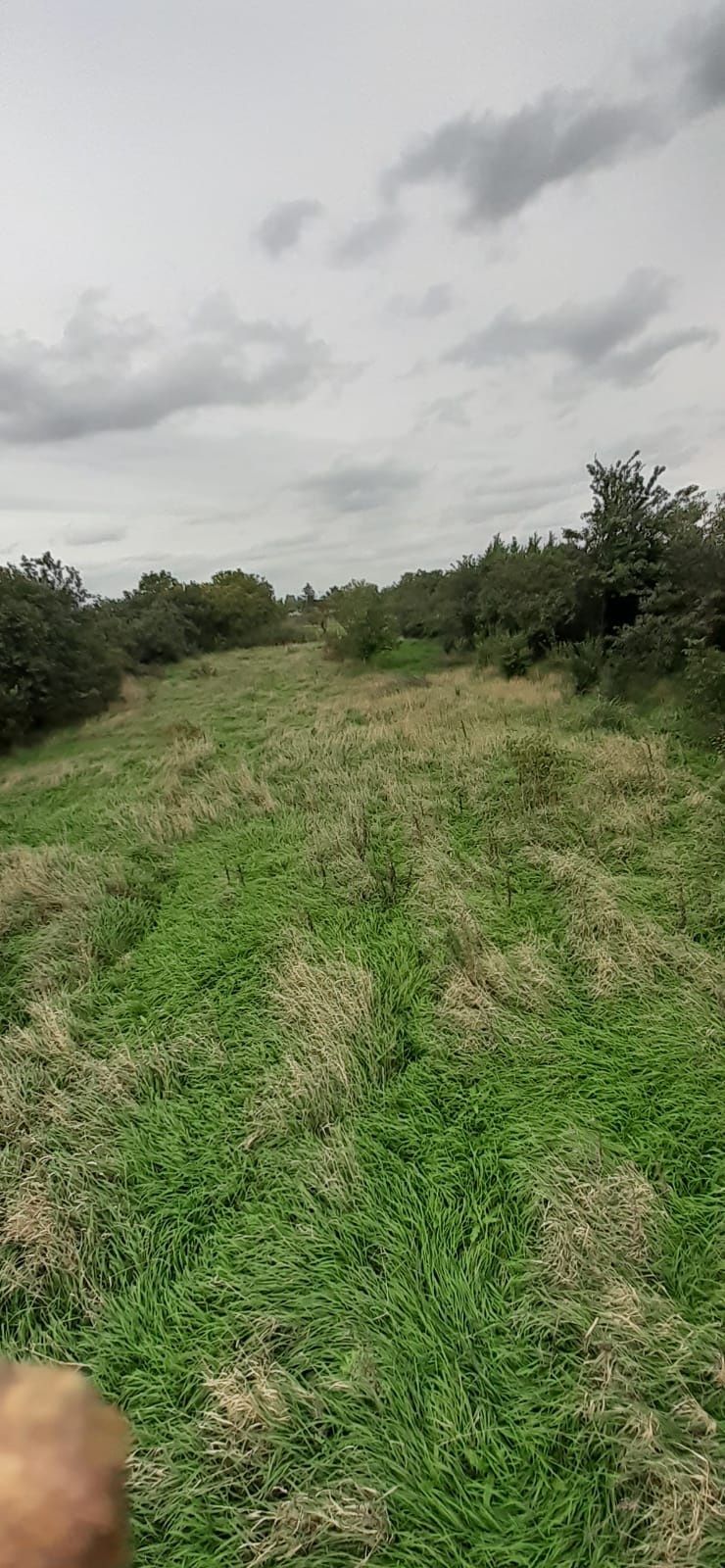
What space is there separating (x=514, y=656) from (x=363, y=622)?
7049 mm

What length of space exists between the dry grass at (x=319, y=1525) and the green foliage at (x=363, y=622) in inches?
839

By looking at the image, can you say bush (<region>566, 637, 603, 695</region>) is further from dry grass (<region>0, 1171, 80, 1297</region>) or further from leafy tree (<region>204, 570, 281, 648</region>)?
leafy tree (<region>204, 570, 281, 648</region>)

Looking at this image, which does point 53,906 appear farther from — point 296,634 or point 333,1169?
point 296,634

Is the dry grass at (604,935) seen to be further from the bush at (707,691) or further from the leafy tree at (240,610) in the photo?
the leafy tree at (240,610)

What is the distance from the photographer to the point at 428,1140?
9.90 feet

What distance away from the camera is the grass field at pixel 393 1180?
1855 millimetres

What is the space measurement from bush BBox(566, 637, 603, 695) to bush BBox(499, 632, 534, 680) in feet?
9.98

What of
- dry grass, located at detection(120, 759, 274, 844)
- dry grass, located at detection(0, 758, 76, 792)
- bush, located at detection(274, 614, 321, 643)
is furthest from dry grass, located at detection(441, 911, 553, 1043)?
bush, located at detection(274, 614, 321, 643)

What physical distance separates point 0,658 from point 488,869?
1741 cm

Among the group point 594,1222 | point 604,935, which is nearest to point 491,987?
point 604,935

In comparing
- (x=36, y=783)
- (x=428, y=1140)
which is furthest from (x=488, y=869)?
(x=36, y=783)

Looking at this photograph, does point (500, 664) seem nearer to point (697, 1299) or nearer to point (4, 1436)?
point (697, 1299)

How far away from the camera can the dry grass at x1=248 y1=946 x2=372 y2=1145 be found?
129 inches

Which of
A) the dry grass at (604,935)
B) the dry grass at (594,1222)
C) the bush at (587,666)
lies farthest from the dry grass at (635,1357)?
the bush at (587,666)
